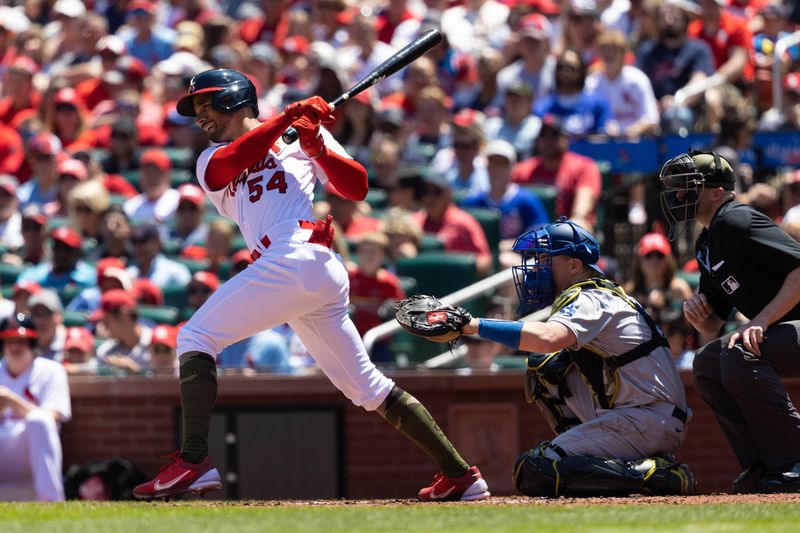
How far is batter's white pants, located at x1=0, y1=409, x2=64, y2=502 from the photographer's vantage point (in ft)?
28.3

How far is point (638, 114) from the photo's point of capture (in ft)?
38.9

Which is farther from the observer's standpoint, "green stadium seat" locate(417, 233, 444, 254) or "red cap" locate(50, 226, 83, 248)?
"red cap" locate(50, 226, 83, 248)

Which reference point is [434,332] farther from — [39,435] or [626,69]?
[626,69]

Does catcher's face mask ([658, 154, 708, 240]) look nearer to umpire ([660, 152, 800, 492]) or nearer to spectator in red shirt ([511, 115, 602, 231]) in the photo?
umpire ([660, 152, 800, 492])

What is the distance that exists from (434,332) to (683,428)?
1.25 m

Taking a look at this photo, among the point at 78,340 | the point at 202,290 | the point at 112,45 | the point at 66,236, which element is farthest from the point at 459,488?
the point at 112,45

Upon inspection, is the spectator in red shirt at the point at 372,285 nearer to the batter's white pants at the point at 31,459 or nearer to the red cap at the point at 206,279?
the red cap at the point at 206,279

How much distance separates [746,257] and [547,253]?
0.84 m

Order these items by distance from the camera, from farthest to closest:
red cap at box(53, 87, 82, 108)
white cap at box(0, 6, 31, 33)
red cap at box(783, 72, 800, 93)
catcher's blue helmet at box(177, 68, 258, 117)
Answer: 1. white cap at box(0, 6, 31, 33)
2. red cap at box(53, 87, 82, 108)
3. red cap at box(783, 72, 800, 93)
4. catcher's blue helmet at box(177, 68, 258, 117)

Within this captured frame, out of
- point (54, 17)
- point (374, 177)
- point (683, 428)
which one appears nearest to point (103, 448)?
point (374, 177)

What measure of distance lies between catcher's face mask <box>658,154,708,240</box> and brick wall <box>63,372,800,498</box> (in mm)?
2749

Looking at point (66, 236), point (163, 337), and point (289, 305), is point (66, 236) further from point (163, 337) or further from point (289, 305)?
point (289, 305)

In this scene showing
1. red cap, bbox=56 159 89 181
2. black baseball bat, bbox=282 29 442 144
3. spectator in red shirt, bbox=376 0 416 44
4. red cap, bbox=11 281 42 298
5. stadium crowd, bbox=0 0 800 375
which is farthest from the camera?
spectator in red shirt, bbox=376 0 416 44

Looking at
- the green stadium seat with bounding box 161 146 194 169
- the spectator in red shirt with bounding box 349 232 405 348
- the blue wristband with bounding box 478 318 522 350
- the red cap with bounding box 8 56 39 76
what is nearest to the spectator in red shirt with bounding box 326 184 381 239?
the spectator in red shirt with bounding box 349 232 405 348
